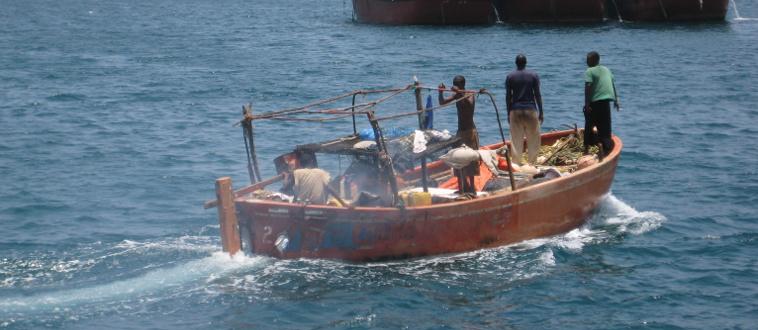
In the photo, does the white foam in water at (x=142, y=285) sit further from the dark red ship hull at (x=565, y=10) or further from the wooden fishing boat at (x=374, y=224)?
the dark red ship hull at (x=565, y=10)

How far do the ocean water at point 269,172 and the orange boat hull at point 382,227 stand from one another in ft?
0.80

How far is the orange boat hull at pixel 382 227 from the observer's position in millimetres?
15406

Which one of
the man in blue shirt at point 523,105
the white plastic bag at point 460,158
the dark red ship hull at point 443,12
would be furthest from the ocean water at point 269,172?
the dark red ship hull at point 443,12

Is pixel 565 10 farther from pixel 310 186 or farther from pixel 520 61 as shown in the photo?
pixel 310 186

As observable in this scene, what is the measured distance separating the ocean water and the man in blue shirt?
1861 mm

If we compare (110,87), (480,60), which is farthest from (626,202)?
(480,60)

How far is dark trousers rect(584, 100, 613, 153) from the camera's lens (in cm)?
1794

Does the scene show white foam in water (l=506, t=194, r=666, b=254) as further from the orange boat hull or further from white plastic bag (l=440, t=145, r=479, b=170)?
white plastic bag (l=440, t=145, r=479, b=170)

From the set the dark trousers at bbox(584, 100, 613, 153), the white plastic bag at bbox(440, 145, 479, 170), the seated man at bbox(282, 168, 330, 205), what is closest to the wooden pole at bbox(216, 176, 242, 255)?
the seated man at bbox(282, 168, 330, 205)

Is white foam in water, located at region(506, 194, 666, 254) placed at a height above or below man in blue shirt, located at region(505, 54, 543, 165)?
below

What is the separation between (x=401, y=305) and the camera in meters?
14.7

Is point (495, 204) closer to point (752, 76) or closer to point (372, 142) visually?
point (372, 142)

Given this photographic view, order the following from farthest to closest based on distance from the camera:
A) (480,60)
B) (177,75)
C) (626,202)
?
1. (480,60)
2. (177,75)
3. (626,202)

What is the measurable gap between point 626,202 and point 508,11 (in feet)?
131
